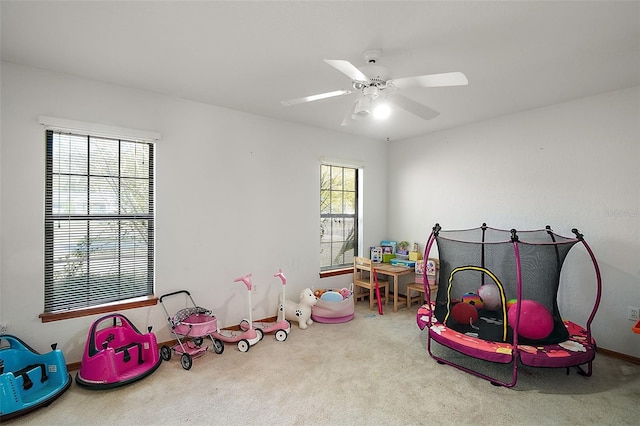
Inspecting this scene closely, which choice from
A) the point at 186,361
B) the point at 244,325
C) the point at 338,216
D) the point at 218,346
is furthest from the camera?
the point at 338,216

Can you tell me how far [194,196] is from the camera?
3340 millimetres

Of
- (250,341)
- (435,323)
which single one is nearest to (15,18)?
(250,341)

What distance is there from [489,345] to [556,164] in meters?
2.18

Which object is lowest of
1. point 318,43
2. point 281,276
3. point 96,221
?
point 281,276

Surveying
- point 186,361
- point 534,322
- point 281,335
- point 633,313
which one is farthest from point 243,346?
point 633,313

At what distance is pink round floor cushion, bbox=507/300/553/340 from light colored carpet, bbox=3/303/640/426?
1.17 ft

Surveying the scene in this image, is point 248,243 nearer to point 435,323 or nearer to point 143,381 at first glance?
point 143,381

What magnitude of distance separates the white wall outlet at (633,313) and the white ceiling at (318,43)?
2.06m

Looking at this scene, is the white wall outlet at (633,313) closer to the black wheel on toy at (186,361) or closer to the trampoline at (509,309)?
the trampoline at (509,309)

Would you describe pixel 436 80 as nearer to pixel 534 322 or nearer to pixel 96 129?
pixel 534 322

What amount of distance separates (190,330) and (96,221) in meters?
1.31

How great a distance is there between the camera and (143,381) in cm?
251

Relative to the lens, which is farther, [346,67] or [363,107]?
[363,107]

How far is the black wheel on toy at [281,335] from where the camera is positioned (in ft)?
11.0
